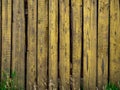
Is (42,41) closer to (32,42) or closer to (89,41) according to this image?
(32,42)

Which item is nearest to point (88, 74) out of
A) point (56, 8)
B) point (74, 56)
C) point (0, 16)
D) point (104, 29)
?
point (74, 56)

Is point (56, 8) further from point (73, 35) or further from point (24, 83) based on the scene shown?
point (24, 83)

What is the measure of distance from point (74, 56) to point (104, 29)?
631 millimetres

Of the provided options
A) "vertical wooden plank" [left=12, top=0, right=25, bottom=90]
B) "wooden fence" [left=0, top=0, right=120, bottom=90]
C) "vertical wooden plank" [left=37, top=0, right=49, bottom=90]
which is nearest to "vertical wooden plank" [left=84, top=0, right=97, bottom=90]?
"wooden fence" [left=0, top=0, right=120, bottom=90]

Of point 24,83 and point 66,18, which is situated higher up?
point 66,18

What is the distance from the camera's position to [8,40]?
6078mm

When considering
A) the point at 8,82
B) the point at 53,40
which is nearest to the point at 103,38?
the point at 53,40

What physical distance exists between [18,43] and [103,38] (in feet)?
4.40

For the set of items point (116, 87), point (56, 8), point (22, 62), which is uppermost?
point (56, 8)

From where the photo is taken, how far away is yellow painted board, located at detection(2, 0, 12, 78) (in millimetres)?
6070

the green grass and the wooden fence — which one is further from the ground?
the wooden fence

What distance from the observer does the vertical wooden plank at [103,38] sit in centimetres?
602

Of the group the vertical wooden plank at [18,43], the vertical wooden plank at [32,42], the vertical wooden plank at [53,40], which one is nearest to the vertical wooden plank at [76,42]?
the vertical wooden plank at [53,40]

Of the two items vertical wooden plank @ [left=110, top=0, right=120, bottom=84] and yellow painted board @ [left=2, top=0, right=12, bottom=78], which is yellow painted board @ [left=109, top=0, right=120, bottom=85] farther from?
yellow painted board @ [left=2, top=0, right=12, bottom=78]
